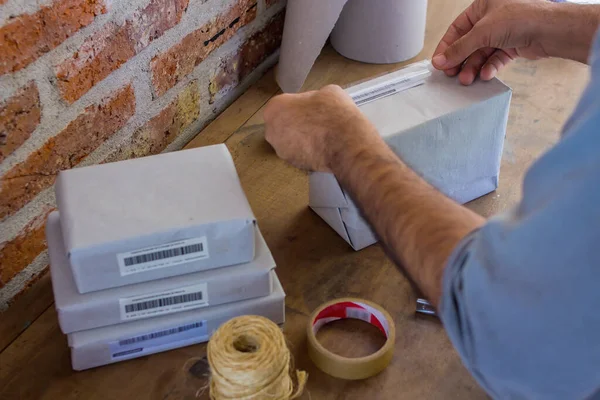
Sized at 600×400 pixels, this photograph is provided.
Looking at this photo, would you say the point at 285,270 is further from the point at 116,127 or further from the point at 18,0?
the point at 18,0

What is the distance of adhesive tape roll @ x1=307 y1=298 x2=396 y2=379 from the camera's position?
704 millimetres

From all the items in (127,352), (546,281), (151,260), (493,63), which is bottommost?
(127,352)

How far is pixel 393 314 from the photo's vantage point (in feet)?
2.57

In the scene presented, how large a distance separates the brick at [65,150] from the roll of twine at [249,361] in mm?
303

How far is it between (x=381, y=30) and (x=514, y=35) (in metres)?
0.30

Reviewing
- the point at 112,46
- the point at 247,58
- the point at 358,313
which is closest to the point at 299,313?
the point at 358,313

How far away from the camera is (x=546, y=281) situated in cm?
42

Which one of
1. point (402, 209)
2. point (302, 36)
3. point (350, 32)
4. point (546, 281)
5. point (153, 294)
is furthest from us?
point (350, 32)

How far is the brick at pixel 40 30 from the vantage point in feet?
2.33

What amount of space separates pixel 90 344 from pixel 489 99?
56 centimetres

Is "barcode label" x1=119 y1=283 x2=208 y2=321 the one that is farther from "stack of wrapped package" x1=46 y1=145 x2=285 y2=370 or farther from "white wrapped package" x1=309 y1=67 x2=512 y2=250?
"white wrapped package" x1=309 y1=67 x2=512 y2=250

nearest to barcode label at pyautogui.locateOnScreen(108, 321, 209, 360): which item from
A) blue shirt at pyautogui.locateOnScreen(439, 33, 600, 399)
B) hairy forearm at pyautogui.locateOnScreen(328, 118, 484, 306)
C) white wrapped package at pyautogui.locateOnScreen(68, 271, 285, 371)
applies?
white wrapped package at pyautogui.locateOnScreen(68, 271, 285, 371)

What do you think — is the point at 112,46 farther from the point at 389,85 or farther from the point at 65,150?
the point at 389,85

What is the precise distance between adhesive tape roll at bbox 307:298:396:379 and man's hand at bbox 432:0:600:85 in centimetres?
35
